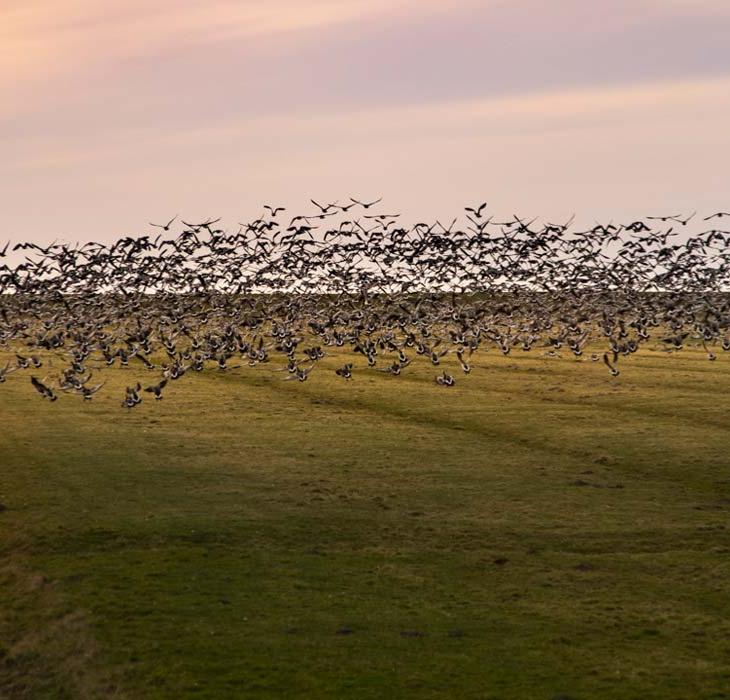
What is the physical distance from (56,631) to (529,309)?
71595mm

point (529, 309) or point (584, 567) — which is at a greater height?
point (529, 309)

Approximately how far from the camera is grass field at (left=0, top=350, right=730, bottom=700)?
25.9m

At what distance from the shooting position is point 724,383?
251ft

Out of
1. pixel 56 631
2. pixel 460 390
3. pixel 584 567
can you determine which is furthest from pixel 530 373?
pixel 56 631

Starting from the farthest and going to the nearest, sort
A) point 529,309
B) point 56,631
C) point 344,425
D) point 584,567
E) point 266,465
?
point 529,309 → point 344,425 → point 266,465 → point 584,567 → point 56,631

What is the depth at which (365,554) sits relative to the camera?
1374 inches

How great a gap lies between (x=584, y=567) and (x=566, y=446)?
67.3ft

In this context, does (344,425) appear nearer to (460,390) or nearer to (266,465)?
(266,465)

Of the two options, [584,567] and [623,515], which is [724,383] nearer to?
[623,515]

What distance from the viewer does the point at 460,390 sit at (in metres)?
74.4

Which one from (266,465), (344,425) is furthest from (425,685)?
(344,425)

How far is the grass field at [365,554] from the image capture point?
85.0 feet

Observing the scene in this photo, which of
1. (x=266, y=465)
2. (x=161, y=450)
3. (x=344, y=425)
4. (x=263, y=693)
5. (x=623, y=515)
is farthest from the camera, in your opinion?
(x=344, y=425)

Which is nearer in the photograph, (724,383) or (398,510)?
(398,510)
